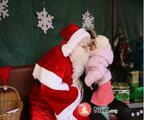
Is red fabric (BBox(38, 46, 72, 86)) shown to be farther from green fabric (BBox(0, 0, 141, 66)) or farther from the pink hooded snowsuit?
green fabric (BBox(0, 0, 141, 66))

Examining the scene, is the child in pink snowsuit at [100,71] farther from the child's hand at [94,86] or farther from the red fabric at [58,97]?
the red fabric at [58,97]

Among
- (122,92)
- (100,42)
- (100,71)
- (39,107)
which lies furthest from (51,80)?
(122,92)

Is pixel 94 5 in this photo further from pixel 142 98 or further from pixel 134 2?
pixel 142 98

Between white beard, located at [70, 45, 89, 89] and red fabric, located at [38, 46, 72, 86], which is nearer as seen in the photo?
red fabric, located at [38, 46, 72, 86]

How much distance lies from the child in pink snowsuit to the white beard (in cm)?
4

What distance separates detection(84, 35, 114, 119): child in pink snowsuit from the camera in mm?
2223

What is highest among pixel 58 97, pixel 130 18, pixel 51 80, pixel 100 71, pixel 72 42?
pixel 130 18

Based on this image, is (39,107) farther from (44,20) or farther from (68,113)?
(44,20)

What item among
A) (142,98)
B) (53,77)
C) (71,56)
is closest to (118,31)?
(142,98)

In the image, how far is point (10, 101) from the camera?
2203mm

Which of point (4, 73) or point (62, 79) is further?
point (4, 73)

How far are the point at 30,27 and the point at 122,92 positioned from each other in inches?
42.0

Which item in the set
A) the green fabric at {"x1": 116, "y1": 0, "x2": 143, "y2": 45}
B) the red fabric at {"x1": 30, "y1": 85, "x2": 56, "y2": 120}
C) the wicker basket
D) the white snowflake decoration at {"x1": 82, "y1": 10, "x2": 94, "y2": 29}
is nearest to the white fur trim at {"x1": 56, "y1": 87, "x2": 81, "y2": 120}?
the red fabric at {"x1": 30, "y1": 85, "x2": 56, "y2": 120}

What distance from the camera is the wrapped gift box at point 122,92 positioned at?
8.96 ft
